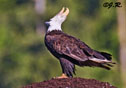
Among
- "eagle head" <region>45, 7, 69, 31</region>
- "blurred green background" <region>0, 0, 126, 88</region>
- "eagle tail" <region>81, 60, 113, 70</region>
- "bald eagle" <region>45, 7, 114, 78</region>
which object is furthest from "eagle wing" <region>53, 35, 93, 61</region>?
"blurred green background" <region>0, 0, 126, 88</region>

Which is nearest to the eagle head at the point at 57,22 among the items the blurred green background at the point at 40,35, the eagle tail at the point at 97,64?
the eagle tail at the point at 97,64

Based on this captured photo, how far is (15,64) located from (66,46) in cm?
2198

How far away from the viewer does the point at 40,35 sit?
4144cm

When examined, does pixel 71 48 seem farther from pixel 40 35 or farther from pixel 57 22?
pixel 40 35

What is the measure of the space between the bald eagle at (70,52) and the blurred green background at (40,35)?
50.9 ft

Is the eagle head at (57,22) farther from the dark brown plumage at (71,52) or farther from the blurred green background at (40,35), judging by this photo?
the blurred green background at (40,35)

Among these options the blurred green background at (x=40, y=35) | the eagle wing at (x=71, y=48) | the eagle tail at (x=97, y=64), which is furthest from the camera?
the blurred green background at (x=40, y=35)

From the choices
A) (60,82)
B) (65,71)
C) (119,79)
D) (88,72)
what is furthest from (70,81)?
(119,79)

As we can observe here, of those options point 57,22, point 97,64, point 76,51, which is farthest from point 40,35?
point 97,64

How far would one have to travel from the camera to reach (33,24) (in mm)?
45594

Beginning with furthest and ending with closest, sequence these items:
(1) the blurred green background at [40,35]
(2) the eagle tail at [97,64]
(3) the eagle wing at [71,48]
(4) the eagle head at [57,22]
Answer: (1) the blurred green background at [40,35]
(4) the eagle head at [57,22]
(3) the eagle wing at [71,48]
(2) the eagle tail at [97,64]

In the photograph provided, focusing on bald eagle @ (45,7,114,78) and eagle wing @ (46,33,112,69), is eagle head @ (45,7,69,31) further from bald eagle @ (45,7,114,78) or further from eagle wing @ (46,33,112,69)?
eagle wing @ (46,33,112,69)

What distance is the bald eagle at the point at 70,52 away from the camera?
602 inches

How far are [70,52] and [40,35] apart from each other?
1017 inches
